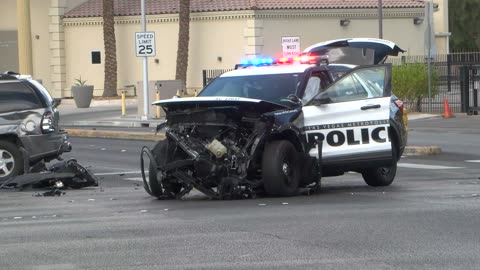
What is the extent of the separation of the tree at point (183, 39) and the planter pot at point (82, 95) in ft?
12.5

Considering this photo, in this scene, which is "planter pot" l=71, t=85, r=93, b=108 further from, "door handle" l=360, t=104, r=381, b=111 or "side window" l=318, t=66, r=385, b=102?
"door handle" l=360, t=104, r=381, b=111

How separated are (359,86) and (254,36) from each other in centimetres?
2907

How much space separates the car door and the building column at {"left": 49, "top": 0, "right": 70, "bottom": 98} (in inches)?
1384

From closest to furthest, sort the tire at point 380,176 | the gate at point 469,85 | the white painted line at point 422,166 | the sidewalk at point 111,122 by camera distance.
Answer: the tire at point 380,176, the white painted line at point 422,166, the sidewalk at point 111,122, the gate at point 469,85

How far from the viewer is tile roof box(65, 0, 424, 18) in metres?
43.2

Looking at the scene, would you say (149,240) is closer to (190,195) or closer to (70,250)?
(70,250)

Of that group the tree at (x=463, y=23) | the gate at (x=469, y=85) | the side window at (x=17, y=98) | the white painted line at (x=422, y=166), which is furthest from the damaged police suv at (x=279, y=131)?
the tree at (x=463, y=23)

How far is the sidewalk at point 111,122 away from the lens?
2573 centimetres

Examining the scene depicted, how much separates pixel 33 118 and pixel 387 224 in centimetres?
756

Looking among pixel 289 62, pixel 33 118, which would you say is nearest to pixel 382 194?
pixel 289 62

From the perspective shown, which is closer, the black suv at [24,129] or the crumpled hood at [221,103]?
the crumpled hood at [221,103]

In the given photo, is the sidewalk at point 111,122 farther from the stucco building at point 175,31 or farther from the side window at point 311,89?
the side window at point 311,89

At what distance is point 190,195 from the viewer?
14.0 meters

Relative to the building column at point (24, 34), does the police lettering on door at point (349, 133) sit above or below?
below
